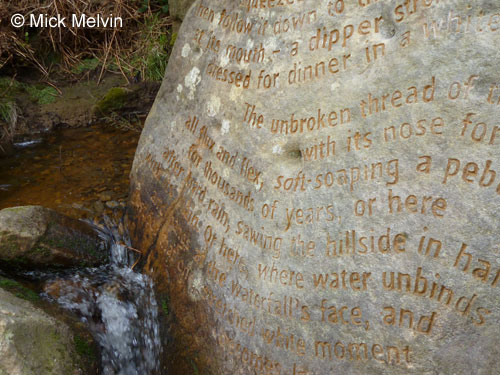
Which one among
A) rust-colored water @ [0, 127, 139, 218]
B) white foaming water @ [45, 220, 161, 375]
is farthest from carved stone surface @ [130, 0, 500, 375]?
rust-colored water @ [0, 127, 139, 218]

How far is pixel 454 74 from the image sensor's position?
2031mm

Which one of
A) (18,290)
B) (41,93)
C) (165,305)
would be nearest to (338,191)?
(165,305)

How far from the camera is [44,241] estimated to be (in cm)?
305

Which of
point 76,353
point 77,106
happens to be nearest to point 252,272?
point 76,353

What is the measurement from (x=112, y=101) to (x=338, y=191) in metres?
3.54

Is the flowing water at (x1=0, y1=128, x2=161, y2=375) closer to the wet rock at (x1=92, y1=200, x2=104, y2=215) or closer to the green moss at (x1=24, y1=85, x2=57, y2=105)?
the wet rock at (x1=92, y1=200, x2=104, y2=215)

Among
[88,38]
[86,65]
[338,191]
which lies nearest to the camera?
[338,191]

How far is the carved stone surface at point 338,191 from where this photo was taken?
1.99 meters

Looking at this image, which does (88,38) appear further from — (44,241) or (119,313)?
(119,313)

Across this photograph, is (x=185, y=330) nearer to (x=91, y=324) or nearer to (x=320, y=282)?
(x=91, y=324)

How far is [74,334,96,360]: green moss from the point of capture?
101 inches

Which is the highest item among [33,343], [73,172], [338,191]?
[338,191]

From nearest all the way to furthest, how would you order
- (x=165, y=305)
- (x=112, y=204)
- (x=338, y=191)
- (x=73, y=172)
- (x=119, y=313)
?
(x=338, y=191), (x=165, y=305), (x=119, y=313), (x=112, y=204), (x=73, y=172)

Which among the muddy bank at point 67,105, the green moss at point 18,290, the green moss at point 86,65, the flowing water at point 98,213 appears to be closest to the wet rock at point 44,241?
the flowing water at point 98,213
